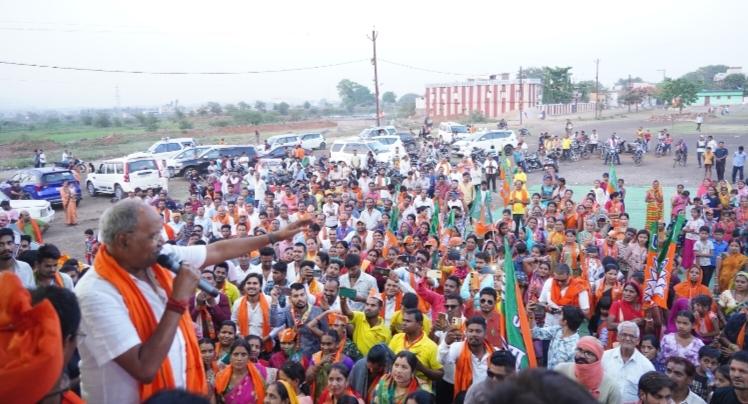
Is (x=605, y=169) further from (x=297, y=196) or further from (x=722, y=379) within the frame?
(x=722, y=379)

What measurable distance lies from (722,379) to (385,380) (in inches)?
92.3

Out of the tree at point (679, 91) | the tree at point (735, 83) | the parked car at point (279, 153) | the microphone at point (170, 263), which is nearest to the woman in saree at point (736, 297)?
the microphone at point (170, 263)

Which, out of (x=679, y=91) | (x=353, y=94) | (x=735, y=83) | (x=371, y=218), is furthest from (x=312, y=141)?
(x=353, y=94)

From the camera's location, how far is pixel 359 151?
75.3 ft

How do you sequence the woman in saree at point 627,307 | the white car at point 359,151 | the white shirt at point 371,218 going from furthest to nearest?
the white car at point 359,151 < the white shirt at point 371,218 < the woman in saree at point 627,307

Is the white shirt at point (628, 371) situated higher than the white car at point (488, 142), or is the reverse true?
the white car at point (488, 142)

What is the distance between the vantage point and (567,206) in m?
10.5

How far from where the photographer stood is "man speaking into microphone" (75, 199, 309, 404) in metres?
1.82

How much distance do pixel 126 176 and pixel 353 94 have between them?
8915cm

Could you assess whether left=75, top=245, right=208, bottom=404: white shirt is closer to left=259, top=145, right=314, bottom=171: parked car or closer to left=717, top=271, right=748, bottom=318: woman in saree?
left=717, top=271, right=748, bottom=318: woman in saree

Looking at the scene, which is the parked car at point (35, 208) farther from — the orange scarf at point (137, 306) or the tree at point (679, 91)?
the tree at point (679, 91)

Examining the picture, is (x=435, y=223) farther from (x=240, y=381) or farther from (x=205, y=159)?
(x=205, y=159)

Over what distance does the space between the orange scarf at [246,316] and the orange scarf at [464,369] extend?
2.04 meters

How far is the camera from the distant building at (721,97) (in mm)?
67062
